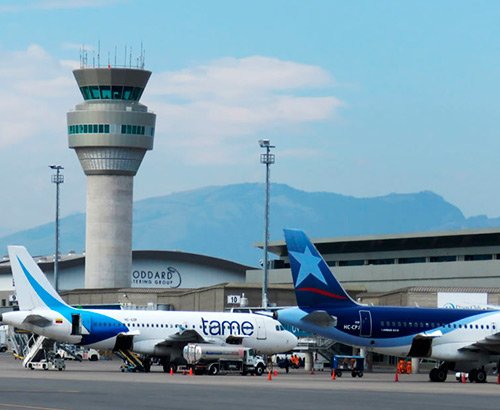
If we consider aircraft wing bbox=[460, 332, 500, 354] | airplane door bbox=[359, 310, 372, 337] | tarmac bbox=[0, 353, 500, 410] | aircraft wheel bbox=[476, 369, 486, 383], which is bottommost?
tarmac bbox=[0, 353, 500, 410]

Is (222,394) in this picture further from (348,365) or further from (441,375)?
(348,365)

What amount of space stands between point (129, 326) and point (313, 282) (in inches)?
585

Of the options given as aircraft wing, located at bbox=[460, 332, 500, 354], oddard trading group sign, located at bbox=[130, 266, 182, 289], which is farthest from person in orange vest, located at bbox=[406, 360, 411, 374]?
oddard trading group sign, located at bbox=[130, 266, 182, 289]

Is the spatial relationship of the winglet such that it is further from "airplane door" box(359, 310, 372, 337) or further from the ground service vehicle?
"airplane door" box(359, 310, 372, 337)

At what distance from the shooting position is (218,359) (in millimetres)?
71812

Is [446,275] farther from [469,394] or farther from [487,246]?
[469,394]

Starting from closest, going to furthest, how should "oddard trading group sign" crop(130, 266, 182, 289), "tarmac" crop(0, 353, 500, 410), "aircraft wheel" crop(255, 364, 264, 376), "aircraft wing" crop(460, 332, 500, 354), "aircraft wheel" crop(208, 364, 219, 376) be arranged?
"tarmac" crop(0, 353, 500, 410) < "aircraft wing" crop(460, 332, 500, 354) < "aircraft wheel" crop(208, 364, 219, 376) < "aircraft wheel" crop(255, 364, 264, 376) < "oddard trading group sign" crop(130, 266, 182, 289)

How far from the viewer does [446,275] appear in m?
116

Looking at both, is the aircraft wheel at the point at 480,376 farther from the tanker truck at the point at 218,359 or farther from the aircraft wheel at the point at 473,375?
the tanker truck at the point at 218,359

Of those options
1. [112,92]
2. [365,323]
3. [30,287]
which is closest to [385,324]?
[365,323]

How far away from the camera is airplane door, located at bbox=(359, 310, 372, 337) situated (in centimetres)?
6569

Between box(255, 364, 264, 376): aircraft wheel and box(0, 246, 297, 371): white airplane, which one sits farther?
box(0, 246, 297, 371): white airplane

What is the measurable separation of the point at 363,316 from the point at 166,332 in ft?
51.9

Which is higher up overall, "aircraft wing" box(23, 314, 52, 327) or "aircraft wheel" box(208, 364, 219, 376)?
"aircraft wing" box(23, 314, 52, 327)
